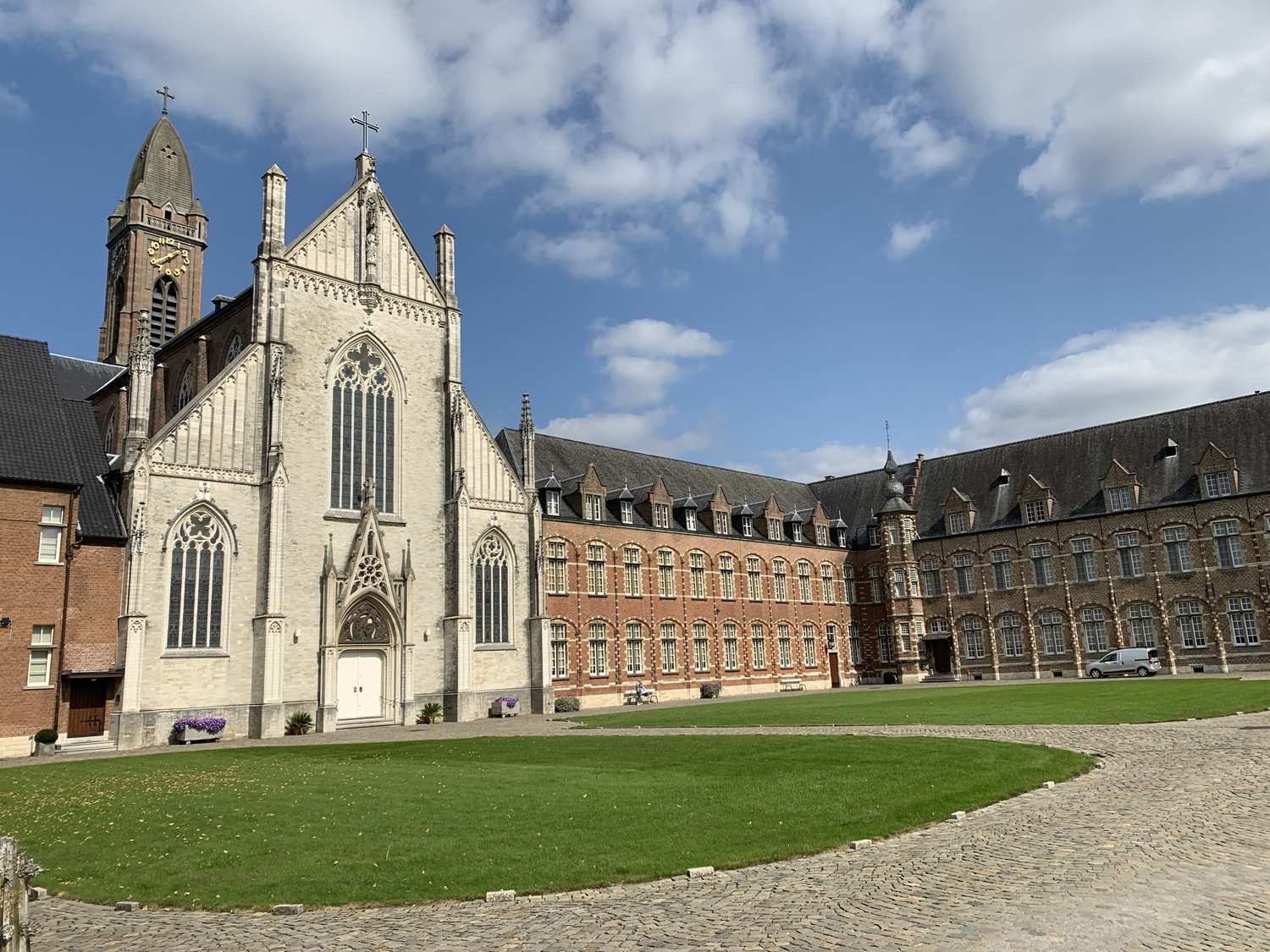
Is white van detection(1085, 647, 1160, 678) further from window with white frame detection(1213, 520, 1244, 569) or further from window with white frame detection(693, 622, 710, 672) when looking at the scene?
window with white frame detection(693, 622, 710, 672)

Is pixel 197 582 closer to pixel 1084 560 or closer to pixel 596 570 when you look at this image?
pixel 596 570

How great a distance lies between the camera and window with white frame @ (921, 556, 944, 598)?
5643 centimetres

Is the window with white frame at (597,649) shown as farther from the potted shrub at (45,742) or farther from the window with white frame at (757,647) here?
the potted shrub at (45,742)

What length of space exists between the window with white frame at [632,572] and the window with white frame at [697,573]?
3911 millimetres

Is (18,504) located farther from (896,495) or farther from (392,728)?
(896,495)

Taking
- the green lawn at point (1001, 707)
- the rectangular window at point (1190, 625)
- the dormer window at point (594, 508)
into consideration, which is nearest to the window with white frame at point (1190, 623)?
the rectangular window at point (1190, 625)

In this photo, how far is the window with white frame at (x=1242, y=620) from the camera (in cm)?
4550

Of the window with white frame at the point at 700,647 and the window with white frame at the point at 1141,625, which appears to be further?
the window with white frame at the point at 700,647

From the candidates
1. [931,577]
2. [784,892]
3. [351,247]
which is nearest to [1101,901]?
[784,892]

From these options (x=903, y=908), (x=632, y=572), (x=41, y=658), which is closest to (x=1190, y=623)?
(x=632, y=572)

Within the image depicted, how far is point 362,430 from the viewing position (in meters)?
35.0

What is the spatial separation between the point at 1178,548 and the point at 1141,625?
4.53 metres

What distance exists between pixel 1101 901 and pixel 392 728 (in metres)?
28.0

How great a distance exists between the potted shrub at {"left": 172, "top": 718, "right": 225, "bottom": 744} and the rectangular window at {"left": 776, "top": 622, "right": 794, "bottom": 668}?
33.3 metres
